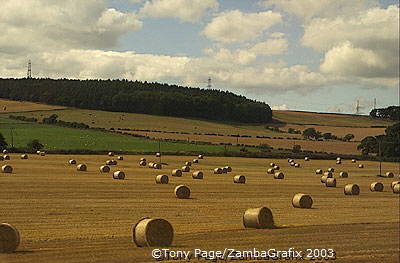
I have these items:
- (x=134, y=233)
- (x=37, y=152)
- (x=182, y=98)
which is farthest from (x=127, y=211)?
(x=182, y=98)

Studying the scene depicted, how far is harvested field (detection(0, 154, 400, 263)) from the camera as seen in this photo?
625 inches

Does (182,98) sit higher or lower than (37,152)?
higher

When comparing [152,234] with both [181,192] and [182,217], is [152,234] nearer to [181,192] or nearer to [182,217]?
[182,217]

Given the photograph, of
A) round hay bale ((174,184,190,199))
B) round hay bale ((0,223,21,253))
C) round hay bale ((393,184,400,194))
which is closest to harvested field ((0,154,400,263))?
round hay bale ((0,223,21,253))

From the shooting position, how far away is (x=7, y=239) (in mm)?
14641

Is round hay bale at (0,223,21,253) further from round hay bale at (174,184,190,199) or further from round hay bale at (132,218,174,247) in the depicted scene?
round hay bale at (174,184,190,199)

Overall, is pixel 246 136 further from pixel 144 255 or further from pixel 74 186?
pixel 144 255

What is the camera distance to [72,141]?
260ft

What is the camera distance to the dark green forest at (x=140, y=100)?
388ft

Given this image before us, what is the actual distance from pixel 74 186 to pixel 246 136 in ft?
229

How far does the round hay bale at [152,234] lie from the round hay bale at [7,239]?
2983mm

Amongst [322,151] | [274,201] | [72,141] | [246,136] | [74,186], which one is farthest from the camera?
[246,136]

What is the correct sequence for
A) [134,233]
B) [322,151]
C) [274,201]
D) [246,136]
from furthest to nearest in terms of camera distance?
[246,136]
[322,151]
[274,201]
[134,233]

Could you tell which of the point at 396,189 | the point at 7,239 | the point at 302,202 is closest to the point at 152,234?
the point at 7,239
